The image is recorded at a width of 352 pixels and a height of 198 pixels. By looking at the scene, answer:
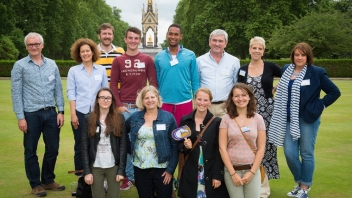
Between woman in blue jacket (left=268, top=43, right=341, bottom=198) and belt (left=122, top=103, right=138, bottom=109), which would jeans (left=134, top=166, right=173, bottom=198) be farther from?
woman in blue jacket (left=268, top=43, right=341, bottom=198)

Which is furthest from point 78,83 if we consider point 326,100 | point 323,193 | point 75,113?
point 323,193

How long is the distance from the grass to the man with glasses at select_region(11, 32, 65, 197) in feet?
1.60

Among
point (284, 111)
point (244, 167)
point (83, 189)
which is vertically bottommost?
point (83, 189)

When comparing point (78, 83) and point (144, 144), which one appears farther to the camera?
point (78, 83)

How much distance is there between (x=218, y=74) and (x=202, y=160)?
1561mm

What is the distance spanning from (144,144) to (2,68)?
30.0 metres

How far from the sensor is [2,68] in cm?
3156

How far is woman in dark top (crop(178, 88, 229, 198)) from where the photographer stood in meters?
4.36

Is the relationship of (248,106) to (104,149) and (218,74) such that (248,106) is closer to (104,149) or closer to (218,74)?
(218,74)

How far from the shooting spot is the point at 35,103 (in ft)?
17.8

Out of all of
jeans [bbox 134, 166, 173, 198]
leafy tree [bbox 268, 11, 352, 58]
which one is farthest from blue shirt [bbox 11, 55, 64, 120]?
leafy tree [bbox 268, 11, 352, 58]

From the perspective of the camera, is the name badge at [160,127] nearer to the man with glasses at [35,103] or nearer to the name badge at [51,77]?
the man with glasses at [35,103]

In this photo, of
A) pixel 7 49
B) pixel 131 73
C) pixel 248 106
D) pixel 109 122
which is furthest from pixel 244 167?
pixel 7 49

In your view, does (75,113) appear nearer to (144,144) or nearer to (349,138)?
(144,144)
